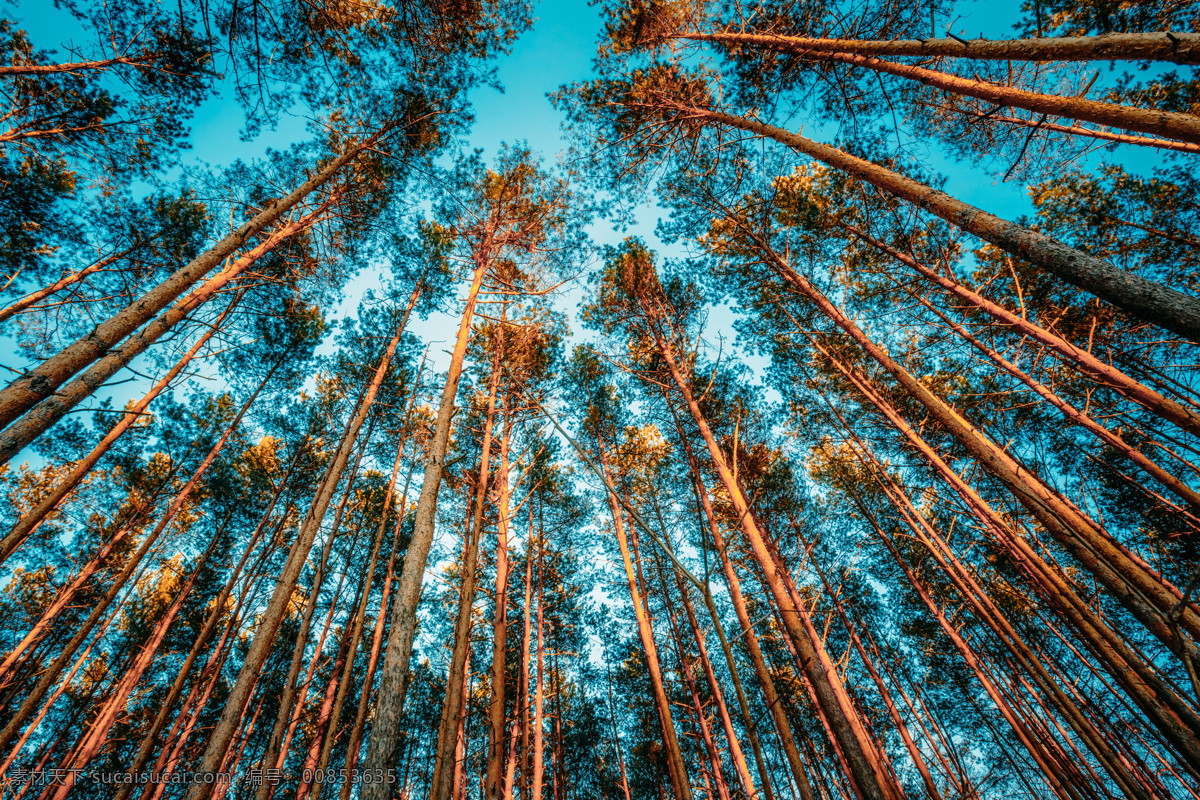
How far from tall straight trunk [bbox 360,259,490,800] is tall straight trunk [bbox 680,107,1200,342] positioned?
5583mm

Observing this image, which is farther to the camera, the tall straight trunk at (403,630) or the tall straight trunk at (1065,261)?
the tall straight trunk at (403,630)

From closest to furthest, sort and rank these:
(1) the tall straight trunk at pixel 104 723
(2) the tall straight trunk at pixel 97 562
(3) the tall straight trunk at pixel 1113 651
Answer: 1. (3) the tall straight trunk at pixel 1113 651
2. (1) the tall straight trunk at pixel 104 723
3. (2) the tall straight trunk at pixel 97 562

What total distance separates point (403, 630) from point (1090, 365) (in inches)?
323

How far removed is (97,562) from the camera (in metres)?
7.95

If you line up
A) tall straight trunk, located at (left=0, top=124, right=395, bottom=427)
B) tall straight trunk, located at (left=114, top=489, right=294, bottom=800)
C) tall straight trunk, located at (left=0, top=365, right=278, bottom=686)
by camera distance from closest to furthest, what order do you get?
1. tall straight trunk, located at (left=0, top=124, right=395, bottom=427)
2. tall straight trunk, located at (left=114, top=489, right=294, bottom=800)
3. tall straight trunk, located at (left=0, top=365, right=278, bottom=686)

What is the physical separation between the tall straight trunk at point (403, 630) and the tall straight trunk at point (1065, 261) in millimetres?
5583

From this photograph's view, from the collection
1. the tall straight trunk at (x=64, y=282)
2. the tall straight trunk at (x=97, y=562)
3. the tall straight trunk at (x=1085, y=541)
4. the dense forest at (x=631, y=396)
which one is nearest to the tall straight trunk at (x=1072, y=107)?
the dense forest at (x=631, y=396)

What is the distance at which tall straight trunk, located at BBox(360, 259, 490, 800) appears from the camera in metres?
2.93

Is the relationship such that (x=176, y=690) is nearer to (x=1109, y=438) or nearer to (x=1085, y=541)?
(x=1085, y=541)

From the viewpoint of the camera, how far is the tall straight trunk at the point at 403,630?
293 cm

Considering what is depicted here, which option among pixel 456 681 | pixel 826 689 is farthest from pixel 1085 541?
pixel 456 681

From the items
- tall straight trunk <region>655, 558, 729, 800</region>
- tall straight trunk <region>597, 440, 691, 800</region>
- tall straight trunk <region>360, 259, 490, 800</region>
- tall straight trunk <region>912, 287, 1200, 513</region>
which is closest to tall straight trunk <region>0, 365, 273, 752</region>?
tall straight trunk <region>360, 259, 490, 800</region>

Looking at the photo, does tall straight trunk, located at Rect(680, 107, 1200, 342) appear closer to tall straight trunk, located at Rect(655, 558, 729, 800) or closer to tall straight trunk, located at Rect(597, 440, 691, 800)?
tall straight trunk, located at Rect(597, 440, 691, 800)

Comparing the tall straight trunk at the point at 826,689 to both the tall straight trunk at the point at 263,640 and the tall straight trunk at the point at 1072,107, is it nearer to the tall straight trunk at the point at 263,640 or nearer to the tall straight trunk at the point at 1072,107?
the tall straight trunk at the point at 1072,107
